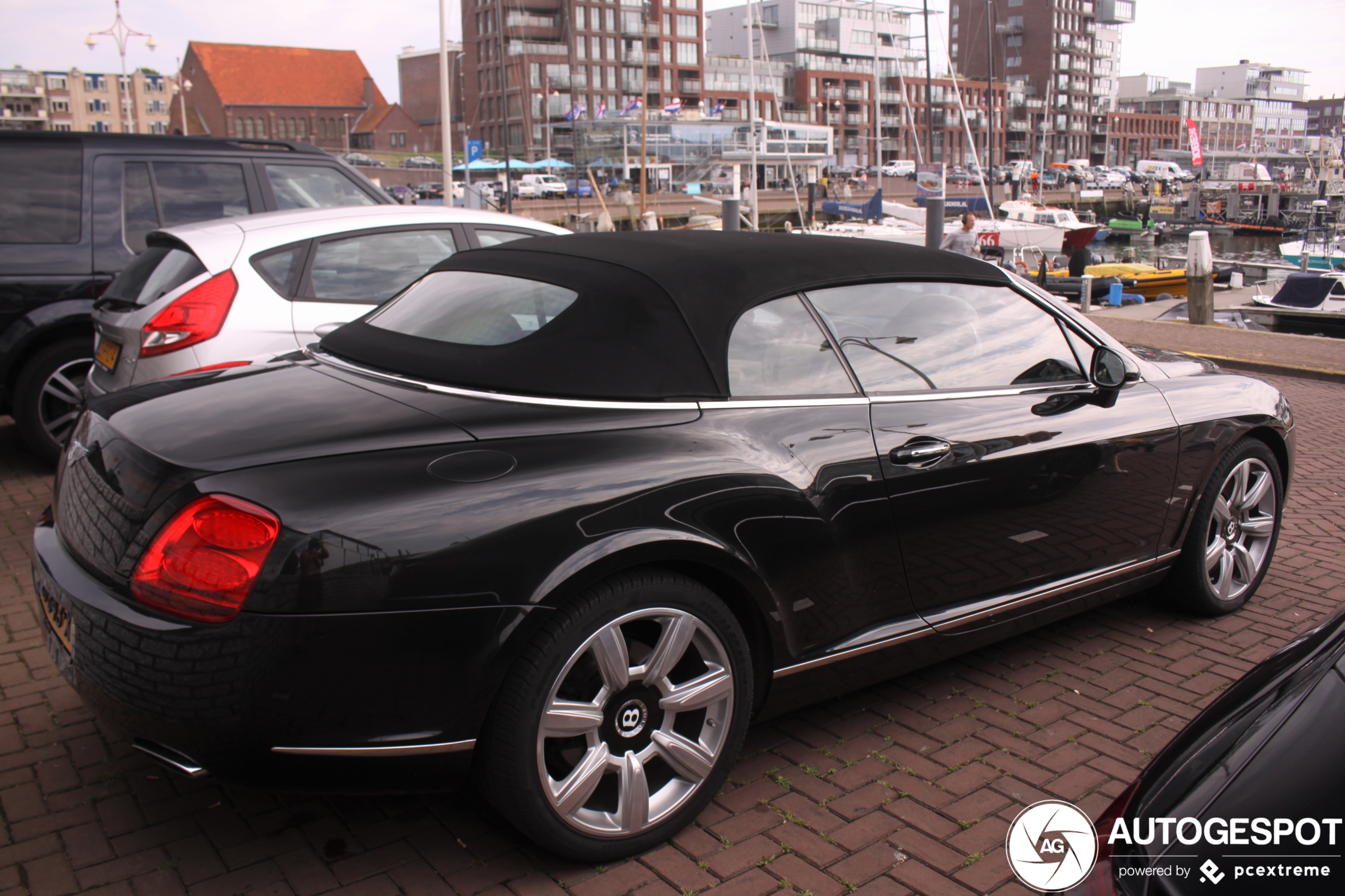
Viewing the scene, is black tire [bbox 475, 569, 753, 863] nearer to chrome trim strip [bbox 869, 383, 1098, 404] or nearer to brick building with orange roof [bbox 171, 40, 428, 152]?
chrome trim strip [bbox 869, 383, 1098, 404]

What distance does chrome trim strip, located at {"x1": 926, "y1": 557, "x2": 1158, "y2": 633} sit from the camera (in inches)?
130

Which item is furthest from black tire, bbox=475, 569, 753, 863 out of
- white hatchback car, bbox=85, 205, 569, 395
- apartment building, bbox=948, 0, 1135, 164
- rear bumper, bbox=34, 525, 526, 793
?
apartment building, bbox=948, 0, 1135, 164

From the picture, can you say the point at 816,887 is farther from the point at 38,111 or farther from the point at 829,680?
the point at 38,111

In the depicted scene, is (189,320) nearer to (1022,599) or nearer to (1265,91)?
(1022,599)

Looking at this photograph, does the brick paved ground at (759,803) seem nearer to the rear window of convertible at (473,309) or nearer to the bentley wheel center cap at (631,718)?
the bentley wheel center cap at (631,718)

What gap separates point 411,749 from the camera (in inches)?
90.5

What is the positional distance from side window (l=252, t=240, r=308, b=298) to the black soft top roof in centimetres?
221

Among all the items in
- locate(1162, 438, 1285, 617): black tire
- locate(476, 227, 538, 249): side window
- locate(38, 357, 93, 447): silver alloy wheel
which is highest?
locate(476, 227, 538, 249): side window

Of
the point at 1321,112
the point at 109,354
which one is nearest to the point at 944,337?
the point at 109,354

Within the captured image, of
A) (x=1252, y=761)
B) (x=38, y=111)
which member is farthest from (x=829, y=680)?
(x=38, y=111)

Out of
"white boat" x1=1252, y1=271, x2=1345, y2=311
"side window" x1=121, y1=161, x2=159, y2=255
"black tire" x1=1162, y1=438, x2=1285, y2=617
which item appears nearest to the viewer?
"black tire" x1=1162, y1=438, x2=1285, y2=617

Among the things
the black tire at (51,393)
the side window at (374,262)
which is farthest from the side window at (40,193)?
the side window at (374,262)

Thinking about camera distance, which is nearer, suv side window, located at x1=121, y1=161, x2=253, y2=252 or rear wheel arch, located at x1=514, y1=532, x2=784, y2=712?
rear wheel arch, located at x1=514, y1=532, x2=784, y2=712

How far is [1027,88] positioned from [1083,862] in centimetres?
14642
